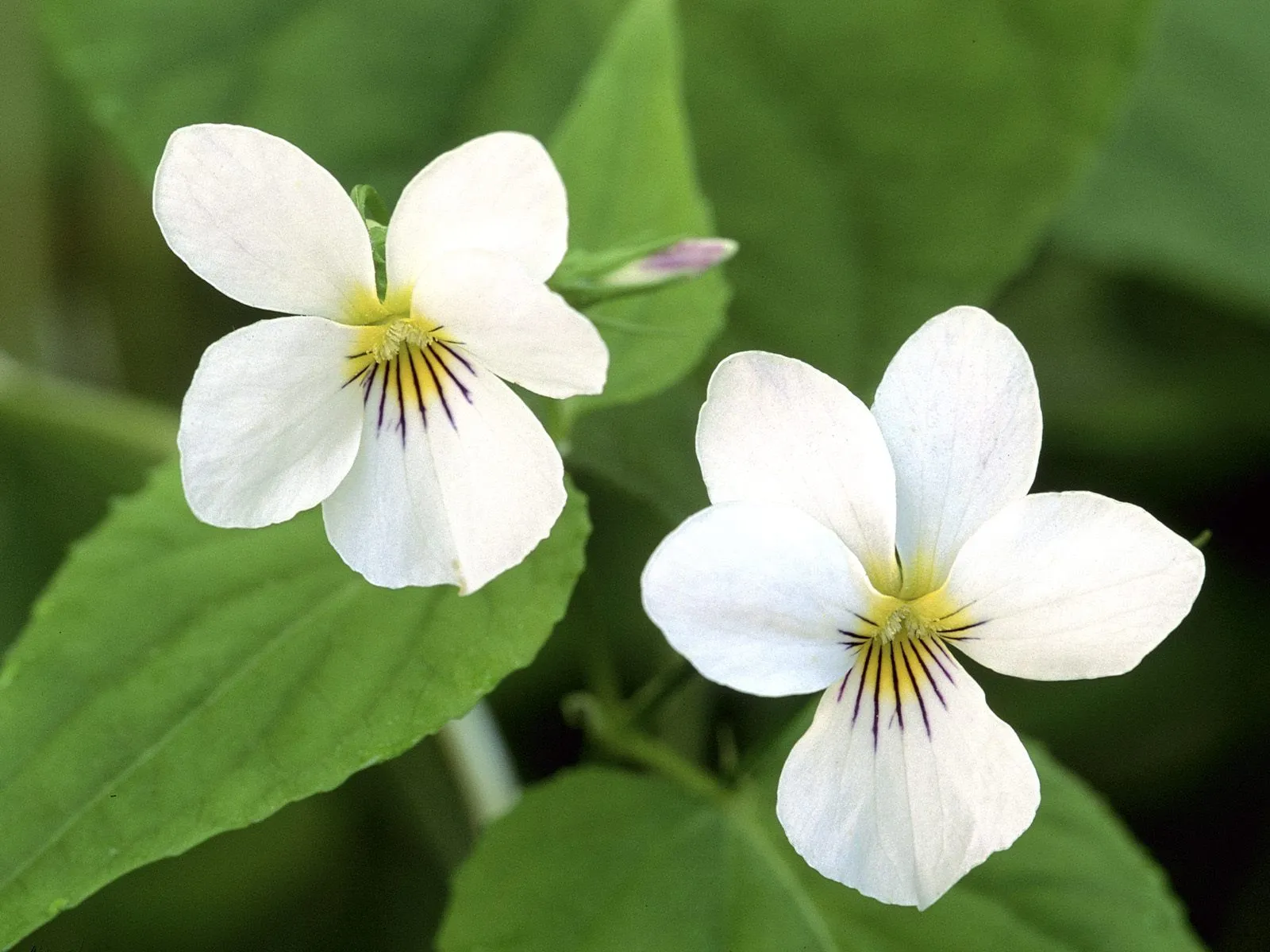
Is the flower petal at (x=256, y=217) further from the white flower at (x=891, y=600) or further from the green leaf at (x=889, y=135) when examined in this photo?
the green leaf at (x=889, y=135)

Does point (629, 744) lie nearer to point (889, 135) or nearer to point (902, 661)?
point (902, 661)

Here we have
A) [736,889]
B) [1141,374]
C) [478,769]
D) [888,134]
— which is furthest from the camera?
Answer: [1141,374]

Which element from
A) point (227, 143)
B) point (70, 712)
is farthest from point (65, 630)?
point (227, 143)

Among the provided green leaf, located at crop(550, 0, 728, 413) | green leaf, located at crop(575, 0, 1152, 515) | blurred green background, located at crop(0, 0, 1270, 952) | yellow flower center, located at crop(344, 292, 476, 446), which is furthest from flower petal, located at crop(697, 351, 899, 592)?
green leaf, located at crop(575, 0, 1152, 515)

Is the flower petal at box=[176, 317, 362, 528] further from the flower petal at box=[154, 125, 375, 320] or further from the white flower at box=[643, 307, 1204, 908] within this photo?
the white flower at box=[643, 307, 1204, 908]

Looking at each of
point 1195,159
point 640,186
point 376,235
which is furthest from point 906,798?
point 1195,159

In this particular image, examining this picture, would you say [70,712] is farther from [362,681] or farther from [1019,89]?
[1019,89]
